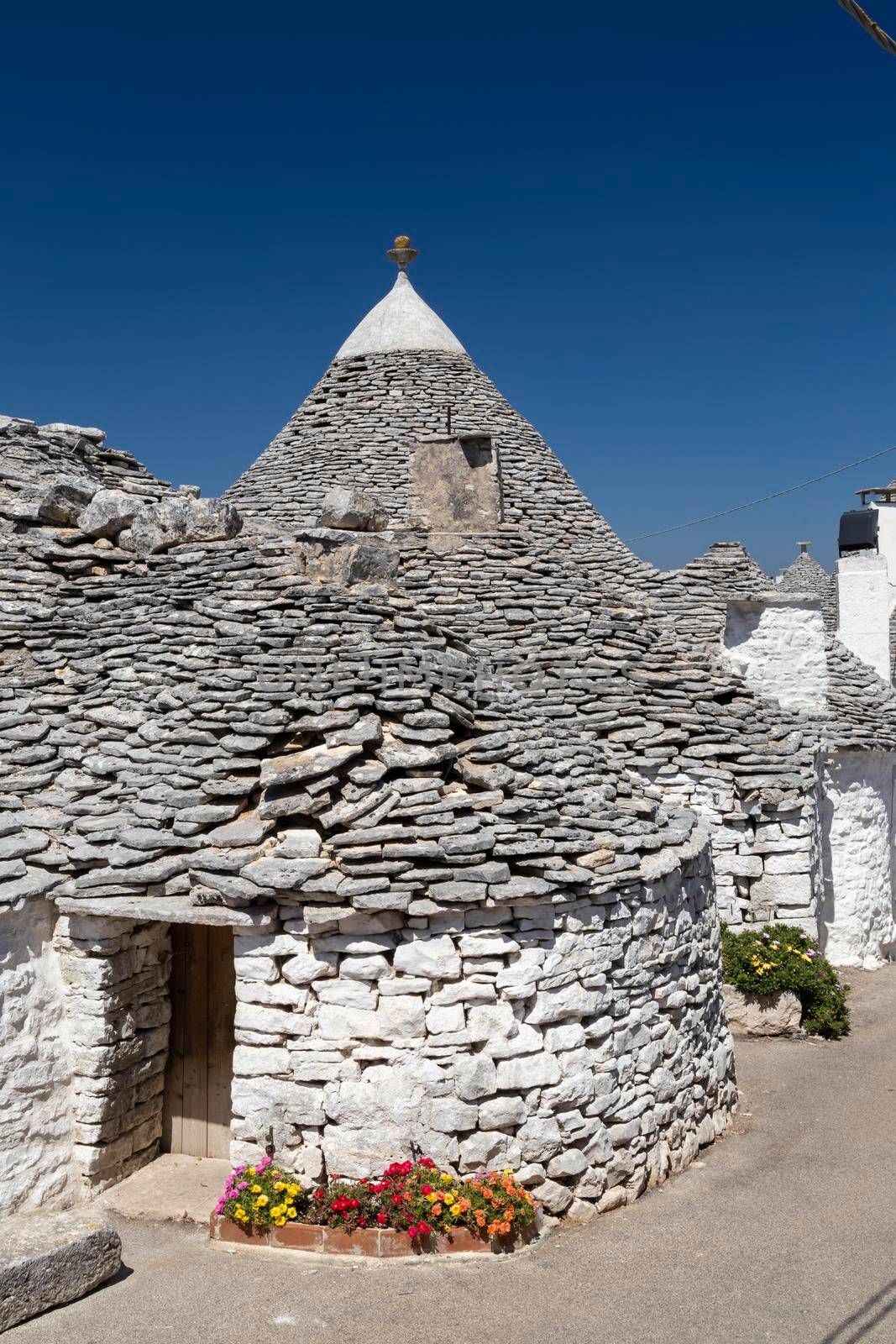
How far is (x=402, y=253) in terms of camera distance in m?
19.5

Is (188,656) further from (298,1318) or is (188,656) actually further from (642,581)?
(642,581)

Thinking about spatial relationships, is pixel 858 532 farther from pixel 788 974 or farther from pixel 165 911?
pixel 165 911

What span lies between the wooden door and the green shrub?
559cm

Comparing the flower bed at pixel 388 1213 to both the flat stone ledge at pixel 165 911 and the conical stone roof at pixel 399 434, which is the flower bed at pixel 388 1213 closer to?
the flat stone ledge at pixel 165 911

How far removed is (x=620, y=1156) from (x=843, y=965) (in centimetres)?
791

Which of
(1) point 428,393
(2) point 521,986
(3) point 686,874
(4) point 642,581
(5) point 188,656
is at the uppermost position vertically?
(1) point 428,393

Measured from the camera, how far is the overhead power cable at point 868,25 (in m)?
5.19

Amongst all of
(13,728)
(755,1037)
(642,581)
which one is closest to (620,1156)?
(755,1037)

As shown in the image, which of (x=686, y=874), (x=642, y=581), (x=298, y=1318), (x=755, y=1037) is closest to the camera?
(x=298, y=1318)

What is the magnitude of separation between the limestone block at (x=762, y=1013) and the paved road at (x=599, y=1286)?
3416mm

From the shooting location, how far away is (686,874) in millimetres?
8930

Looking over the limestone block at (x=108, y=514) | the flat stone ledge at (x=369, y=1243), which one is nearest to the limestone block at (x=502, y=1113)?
the flat stone ledge at (x=369, y=1243)

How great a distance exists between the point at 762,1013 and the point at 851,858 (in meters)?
3.56

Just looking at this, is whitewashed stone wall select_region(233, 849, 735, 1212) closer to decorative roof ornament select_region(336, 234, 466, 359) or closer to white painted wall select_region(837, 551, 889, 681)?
decorative roof ornament select_region(336, 234, 466, 359)
